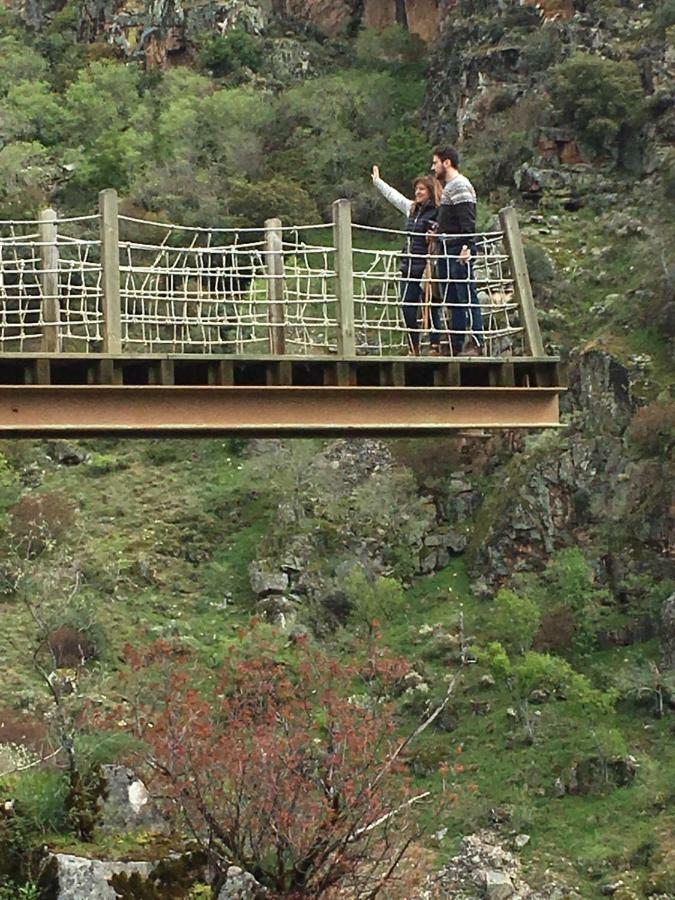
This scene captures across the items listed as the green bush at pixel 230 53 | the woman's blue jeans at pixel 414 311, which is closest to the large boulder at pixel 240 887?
the woman's blue jeans at pixel 414 311

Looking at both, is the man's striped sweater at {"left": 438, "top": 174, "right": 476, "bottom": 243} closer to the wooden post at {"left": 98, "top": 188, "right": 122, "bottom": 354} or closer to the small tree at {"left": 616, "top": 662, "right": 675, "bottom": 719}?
the wooden post at {"left": 98, "top": 188, "right": 122, "bottom": 354}

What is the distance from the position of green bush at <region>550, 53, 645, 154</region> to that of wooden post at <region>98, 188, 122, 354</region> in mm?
26048

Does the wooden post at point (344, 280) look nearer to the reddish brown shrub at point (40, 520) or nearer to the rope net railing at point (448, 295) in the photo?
the rope net railing at point (448, 295)

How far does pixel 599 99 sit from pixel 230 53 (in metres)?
12.4

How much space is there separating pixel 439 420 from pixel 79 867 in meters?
4.37

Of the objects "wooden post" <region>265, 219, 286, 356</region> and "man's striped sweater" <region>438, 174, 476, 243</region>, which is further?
"man's striped sweater" <region>438, 174, 476, 243</region>

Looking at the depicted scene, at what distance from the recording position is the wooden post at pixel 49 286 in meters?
7.31

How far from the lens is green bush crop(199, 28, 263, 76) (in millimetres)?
42156

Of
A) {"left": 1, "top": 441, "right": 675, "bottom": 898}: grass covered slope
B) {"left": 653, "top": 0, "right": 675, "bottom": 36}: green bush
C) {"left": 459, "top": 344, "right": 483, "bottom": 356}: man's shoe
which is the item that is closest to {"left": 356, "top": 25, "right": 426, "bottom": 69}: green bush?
{"left": 653, "top": 0, "right": 675, "bottom": 36}: green bush

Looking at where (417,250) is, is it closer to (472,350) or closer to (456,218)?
(456,218)

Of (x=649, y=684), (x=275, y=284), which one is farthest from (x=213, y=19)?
(x=275, y=284)

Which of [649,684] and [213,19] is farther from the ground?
[213,19]

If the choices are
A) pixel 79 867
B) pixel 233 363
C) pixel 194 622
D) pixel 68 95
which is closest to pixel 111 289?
pixel 233 363

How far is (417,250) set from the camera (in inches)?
326
